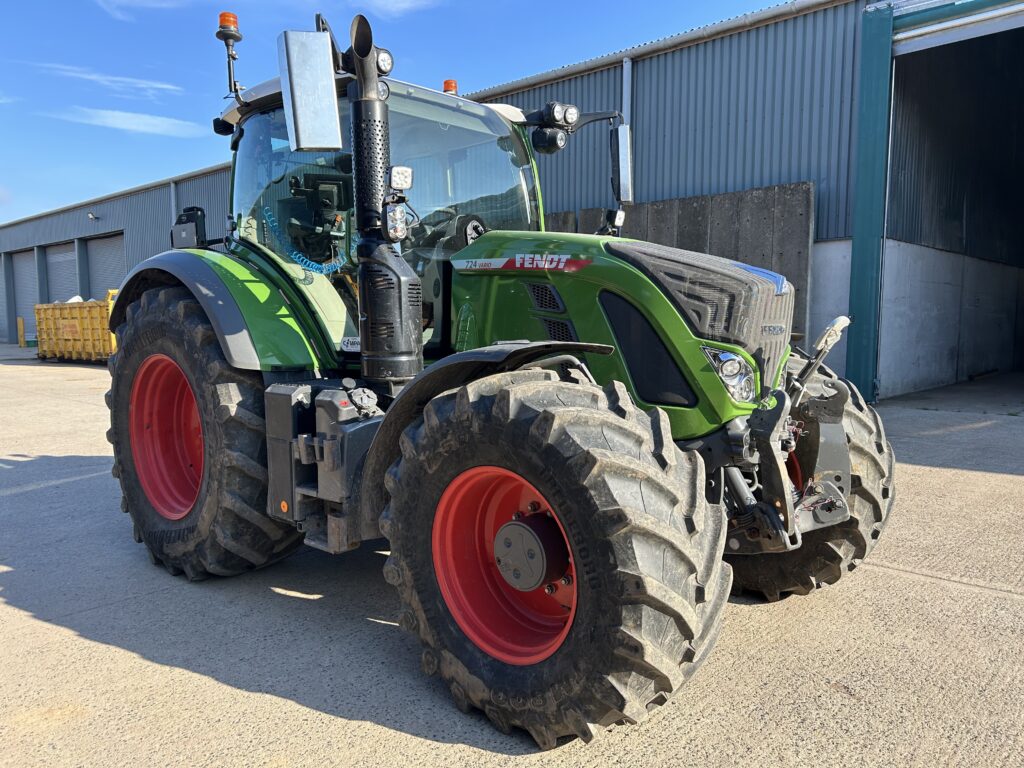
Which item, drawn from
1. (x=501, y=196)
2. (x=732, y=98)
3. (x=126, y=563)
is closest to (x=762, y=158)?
(x=732, y=98)

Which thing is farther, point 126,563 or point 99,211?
point 99,211

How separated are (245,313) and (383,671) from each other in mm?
1742

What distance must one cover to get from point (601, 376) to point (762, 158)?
8922 mm

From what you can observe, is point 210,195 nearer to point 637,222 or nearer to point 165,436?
point 637,222

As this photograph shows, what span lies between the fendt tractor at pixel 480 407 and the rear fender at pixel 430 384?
13 millimetres

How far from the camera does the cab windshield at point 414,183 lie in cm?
367

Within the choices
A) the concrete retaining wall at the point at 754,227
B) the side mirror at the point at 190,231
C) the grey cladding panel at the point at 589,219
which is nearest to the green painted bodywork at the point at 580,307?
the side mirror at the point at 190,231

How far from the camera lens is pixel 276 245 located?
13.0ft

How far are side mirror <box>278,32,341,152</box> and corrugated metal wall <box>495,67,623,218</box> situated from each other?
10.2m

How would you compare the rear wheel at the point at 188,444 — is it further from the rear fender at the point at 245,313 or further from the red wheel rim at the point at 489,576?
the red wheel rim at the point at 489,576

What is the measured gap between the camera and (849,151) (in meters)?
9.98

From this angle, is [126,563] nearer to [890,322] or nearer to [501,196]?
[501,196]

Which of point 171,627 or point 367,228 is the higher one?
point 367,228

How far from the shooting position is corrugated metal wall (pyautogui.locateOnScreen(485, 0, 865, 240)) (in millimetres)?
10062
